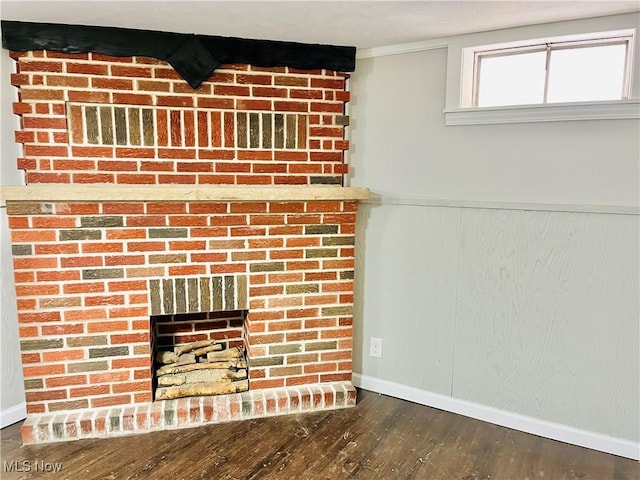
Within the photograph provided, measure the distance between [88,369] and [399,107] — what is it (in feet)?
7.07

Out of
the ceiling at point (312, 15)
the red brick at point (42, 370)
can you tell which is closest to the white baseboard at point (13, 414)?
the red brick at point (42, 370)

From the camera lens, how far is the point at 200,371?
8.40 feet

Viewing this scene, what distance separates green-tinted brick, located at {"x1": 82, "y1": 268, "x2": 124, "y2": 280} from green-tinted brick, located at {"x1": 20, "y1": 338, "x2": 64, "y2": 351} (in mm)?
347

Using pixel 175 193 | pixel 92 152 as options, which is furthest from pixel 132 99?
pixel 175 193

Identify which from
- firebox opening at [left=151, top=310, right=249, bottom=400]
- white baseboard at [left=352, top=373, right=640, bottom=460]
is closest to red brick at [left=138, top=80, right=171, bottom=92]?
firebox opening at [left=151, top=310, right=249, bottom=400]

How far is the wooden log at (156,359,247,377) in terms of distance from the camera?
2.51m

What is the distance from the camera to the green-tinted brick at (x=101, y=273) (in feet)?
7.21

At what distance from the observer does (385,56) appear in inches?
98.0

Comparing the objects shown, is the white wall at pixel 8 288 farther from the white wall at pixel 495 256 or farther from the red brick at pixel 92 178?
the white wall at pixel 495 256

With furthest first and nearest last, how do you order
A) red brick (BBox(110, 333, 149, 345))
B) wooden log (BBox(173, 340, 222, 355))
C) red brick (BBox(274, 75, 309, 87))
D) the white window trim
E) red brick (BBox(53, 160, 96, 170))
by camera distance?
1. wooden log (BBox(173, 340, 222, 355))
2. red brick (BBox(274, 75, 309, 87))
3. red brick (BBox(110, 333, 149, 345))
4. red brick (BBox(53, 160, 96, 170))
5. the white window trim

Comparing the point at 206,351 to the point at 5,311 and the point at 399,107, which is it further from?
the point at 399,107

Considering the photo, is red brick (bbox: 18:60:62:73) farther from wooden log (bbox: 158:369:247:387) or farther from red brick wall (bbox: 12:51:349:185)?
wooden log (bbox: 158:369:247:387)

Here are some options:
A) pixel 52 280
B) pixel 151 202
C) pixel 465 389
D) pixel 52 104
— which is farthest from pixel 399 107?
pixel 52 280

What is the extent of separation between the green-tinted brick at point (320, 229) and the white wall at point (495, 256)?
0.23 meters
